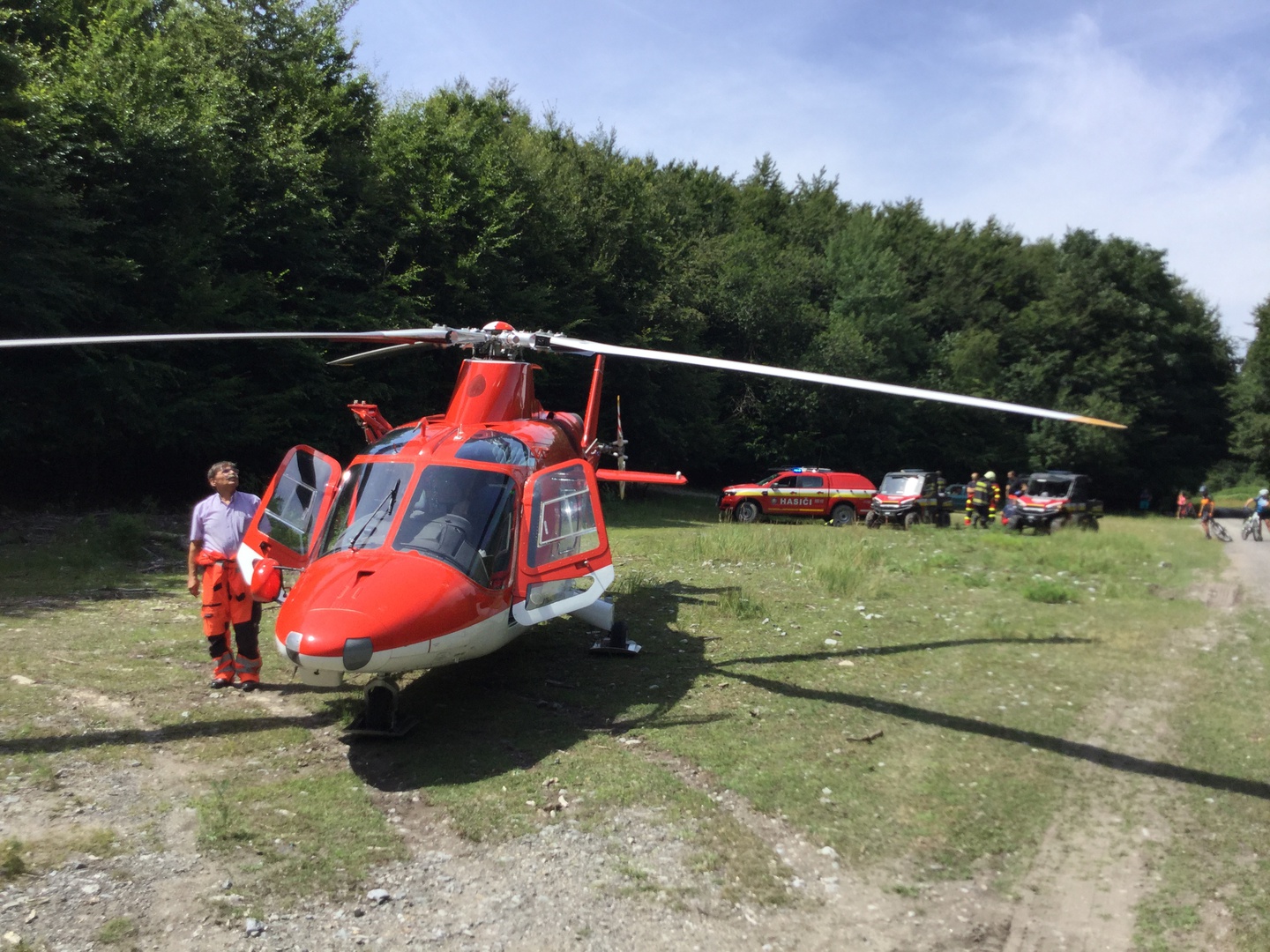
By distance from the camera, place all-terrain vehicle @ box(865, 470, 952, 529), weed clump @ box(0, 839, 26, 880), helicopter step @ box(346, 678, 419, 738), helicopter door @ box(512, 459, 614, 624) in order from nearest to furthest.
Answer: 1. weed clump @ box(0, 839, 26, 880)
2. helicopter step @ box(346, 678, 419, 738)
3. helicopter door @ box(512, 459, 614, 624)
4. all-terrain vehicle @ box(865, 470, 952, 529)

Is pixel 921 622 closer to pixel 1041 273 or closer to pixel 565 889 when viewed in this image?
pixel 565 889

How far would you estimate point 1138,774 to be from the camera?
20.7 feet

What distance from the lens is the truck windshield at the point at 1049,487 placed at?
25719 mm

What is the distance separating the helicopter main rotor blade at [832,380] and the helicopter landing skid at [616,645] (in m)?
2.67

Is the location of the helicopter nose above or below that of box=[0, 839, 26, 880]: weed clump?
above

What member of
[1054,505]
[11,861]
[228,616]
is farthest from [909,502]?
[11,861]

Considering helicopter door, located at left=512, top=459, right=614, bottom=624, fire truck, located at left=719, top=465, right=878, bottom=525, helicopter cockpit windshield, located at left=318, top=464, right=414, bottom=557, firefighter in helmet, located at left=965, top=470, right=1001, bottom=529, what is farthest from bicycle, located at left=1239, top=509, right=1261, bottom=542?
helicopter cockpit windshield, located at left=318, top=464, right=414, bottom=557

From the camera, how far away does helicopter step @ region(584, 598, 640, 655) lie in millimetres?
8391

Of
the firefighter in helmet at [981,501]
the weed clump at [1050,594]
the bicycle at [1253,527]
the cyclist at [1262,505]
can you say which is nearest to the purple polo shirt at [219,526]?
the weed clump at [1050,594]

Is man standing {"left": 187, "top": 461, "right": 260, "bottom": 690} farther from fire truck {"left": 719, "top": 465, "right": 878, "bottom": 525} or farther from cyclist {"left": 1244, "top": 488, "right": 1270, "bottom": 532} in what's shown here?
cyclist {"left": 1244, "top": 488, "right": 1270, "bottom": 532}

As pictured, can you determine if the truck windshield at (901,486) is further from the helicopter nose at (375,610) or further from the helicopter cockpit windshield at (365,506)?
the helicopter nose at (375,610)

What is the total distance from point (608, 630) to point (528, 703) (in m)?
1.53

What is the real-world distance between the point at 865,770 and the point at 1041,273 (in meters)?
48.2

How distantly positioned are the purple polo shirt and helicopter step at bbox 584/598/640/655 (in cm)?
290
